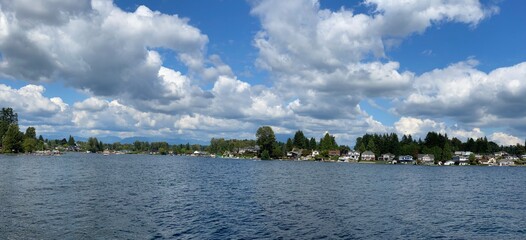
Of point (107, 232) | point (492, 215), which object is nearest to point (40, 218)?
point (107, 232)

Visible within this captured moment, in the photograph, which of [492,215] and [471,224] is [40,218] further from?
[492,215]

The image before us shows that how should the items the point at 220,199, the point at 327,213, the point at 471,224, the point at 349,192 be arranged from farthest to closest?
the point at 349,192, the point at 220,199, the point at 327,213, the point at 471,224

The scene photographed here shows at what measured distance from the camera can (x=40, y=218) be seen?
145ft

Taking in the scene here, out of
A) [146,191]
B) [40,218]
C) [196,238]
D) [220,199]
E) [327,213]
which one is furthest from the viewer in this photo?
[146,191]

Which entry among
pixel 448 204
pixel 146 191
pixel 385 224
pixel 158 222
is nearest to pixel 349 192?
pixel 448 204

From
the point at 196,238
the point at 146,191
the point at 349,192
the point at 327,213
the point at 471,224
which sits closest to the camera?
the point at 196,238

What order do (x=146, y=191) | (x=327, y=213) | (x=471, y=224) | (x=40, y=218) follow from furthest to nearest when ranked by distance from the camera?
(x=146, y=191) → (x=327, y=213) → (x=471, y=224) → (x=40, y=218)

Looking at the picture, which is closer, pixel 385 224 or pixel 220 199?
pixel 385 224

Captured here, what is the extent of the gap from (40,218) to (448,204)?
6148 centimetres

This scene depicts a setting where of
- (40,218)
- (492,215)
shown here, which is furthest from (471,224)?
(40,218)

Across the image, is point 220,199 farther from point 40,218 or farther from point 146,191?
point 40,218

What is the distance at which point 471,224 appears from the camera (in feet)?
161

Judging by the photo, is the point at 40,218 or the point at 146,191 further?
the point at 146,191

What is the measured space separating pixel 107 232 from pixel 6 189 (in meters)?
41.0
